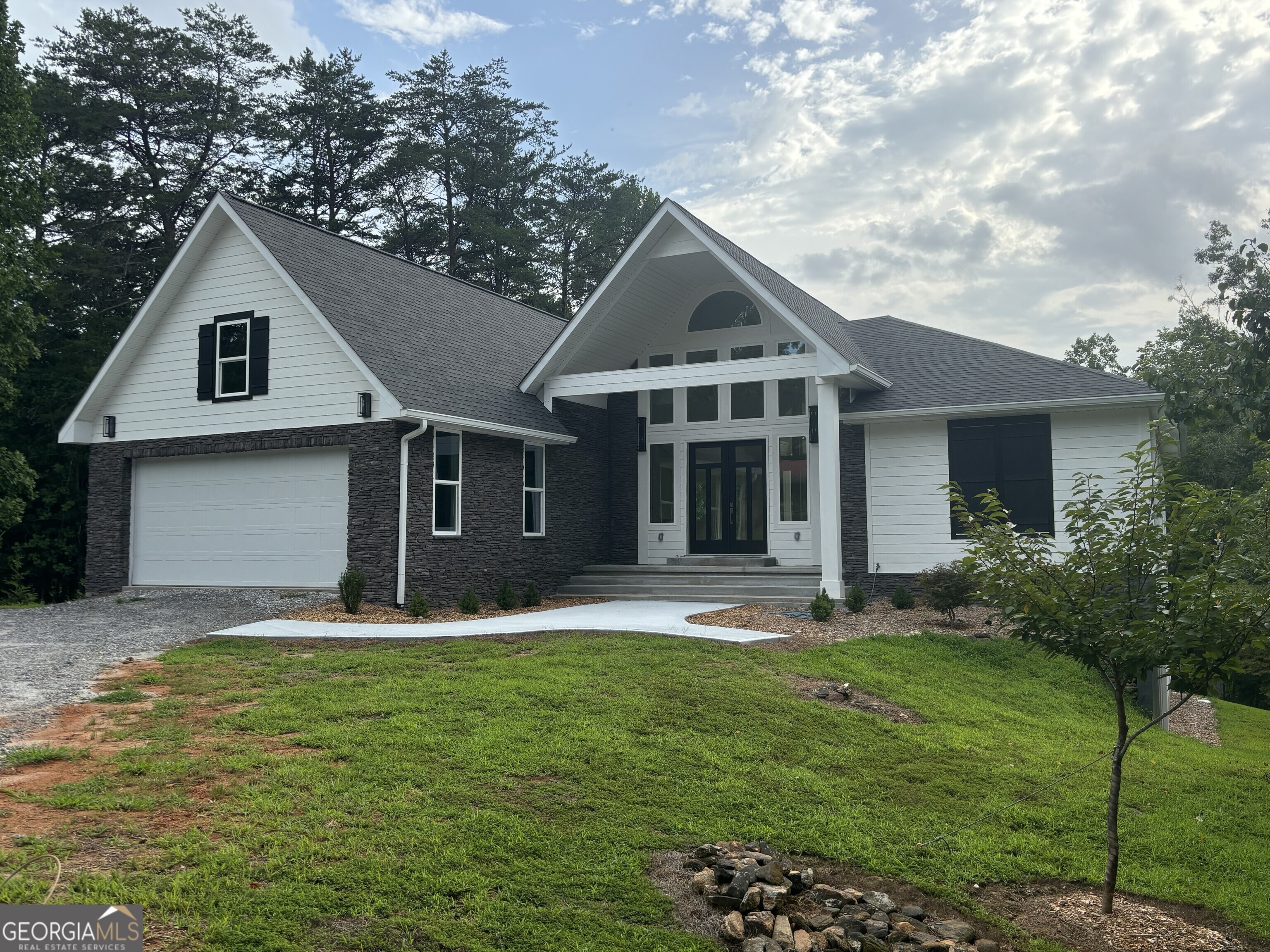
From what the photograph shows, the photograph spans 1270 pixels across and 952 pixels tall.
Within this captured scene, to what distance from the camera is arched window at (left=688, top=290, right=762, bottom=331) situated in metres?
18.7

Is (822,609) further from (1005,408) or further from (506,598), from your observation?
(506,598)

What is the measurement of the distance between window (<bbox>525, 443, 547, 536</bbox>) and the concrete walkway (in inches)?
157

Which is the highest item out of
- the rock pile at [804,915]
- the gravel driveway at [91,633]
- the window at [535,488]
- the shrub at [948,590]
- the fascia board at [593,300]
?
the fascia board at [593,300]

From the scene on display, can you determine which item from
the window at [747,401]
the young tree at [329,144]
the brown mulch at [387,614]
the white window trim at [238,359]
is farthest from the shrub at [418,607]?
the young tree at [329,144]

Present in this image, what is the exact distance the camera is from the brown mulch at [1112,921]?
178 inches

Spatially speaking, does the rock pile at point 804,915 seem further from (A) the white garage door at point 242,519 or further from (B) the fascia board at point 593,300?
(B) the fascia board at point 593,300

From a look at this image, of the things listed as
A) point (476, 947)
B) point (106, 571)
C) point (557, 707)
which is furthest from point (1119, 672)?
point (106, 571)

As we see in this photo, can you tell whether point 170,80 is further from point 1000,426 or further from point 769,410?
point 1000,426

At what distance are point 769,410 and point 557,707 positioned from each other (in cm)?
1200

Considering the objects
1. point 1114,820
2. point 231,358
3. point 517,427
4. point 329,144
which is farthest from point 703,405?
point 329,144

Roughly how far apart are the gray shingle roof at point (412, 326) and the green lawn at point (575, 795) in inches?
247

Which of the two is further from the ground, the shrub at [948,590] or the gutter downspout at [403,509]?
the gutter downspout at [403,509]

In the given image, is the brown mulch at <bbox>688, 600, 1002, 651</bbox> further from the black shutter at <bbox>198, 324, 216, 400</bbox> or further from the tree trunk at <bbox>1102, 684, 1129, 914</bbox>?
the black shutter at <bbox>198, 324, 216, 400</bbox>

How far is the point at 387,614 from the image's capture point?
13320mm
